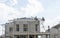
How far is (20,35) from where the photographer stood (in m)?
31.1

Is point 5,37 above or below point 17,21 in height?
below

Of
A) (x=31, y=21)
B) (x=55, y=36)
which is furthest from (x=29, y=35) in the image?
(x=55, y=36)

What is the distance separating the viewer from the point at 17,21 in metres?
32.5

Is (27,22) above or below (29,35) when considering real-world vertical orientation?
above

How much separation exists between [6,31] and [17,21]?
3737mm

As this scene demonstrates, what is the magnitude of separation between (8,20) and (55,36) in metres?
14.1

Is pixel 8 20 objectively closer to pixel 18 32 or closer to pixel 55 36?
pixel 18 32

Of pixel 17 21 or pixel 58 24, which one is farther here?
pixel 58 24

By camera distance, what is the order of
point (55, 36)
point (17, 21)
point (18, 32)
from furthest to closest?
point (55, 36) → point (17, 21) → point (18, 32)

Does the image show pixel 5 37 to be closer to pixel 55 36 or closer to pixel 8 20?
pixel 8 20

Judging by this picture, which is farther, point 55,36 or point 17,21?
point 55,36

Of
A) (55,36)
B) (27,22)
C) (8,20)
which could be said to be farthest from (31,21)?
(55,36)

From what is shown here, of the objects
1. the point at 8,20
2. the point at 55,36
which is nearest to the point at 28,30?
the point at 8,20

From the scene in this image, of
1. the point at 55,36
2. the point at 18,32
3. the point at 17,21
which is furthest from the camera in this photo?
the point at 55,36
